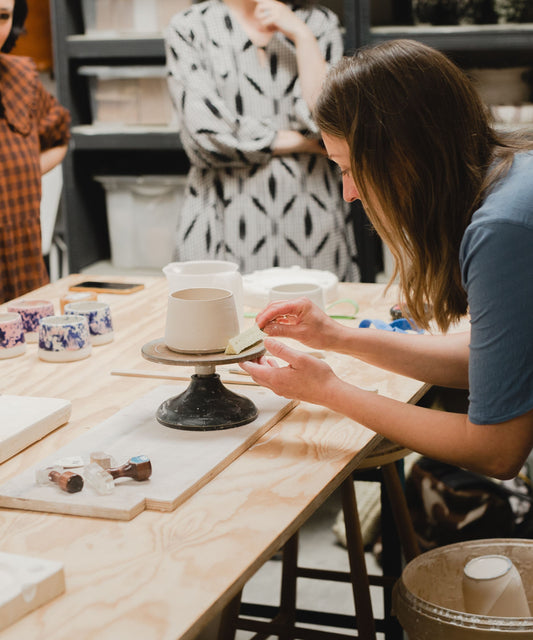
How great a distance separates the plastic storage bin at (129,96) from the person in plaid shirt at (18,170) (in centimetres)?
83

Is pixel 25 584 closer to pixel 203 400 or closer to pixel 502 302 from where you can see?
pixel 203 400

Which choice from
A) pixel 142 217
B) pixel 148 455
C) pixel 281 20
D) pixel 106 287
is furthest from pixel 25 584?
pixel 142 217

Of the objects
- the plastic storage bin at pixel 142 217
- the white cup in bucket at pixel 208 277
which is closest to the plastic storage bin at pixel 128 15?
the plastic storage bin at pixel 142 217

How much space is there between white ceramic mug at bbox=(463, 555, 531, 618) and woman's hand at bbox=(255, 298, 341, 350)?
0.47 m

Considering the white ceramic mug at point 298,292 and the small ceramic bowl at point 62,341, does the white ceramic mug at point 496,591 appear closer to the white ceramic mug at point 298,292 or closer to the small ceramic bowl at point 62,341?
the white ceramic mug at point 298,292

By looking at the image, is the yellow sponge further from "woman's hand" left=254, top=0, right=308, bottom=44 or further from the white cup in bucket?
"woman's hand" left=254, top=0, right=308, bottom=44

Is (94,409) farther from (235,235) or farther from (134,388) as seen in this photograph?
(235,235)

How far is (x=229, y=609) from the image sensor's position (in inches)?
62.2

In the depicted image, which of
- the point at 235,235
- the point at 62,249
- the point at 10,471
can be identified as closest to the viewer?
the point at 10,471

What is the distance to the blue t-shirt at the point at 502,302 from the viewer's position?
116cm

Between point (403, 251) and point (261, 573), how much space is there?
1538 mm

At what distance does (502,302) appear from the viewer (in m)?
1.16

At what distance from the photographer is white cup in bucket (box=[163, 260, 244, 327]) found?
180cm

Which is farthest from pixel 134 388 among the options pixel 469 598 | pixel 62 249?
pixel 62 249
